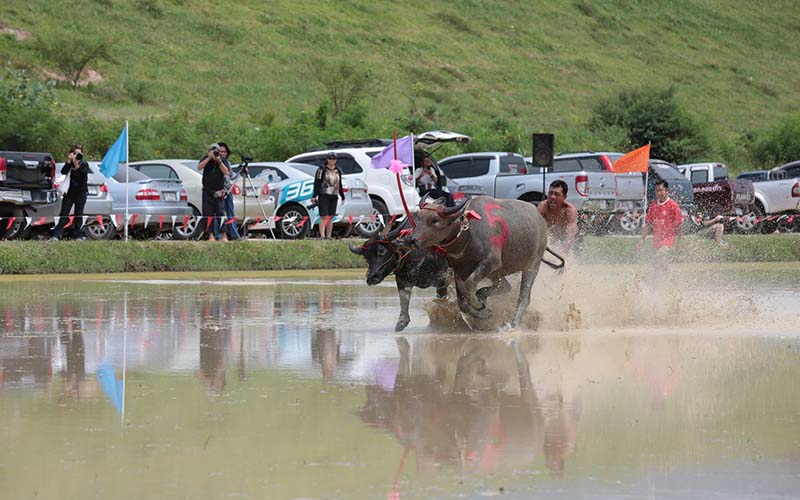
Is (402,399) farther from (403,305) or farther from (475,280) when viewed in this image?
(403,305)

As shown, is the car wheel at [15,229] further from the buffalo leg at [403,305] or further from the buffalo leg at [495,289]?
the buffalo leg at [495,289]

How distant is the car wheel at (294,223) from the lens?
2903cm

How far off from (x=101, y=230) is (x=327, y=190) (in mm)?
4343

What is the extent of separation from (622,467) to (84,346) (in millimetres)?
6502

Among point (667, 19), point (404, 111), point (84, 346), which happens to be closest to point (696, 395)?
point (84, 346)

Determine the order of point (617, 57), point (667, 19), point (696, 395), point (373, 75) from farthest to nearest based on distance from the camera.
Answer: point (667, 19) < point (617, 57) < point (373, 75) < point (696, 395)

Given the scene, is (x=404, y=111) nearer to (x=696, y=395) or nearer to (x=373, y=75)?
(x=373, y=75)

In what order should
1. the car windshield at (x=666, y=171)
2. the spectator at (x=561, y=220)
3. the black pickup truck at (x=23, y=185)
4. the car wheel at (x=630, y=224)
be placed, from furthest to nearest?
the car windshield at (x=666, y=171)
the car wheel at (x=630, y=224)
the black pickup truck at (x=23, y=185)
the spectator at (x=561, y=220)

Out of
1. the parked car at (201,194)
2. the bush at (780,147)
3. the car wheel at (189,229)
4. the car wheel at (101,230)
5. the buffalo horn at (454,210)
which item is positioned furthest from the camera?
the bush at (780,147)

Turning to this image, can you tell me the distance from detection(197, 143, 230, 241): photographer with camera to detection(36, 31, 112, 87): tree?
3672cm

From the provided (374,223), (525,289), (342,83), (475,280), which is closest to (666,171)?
(374,223)

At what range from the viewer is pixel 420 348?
13.0 metres

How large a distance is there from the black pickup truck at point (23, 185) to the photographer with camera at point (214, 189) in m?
2.80

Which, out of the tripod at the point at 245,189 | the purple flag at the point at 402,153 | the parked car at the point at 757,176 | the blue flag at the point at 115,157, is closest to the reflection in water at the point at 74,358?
the purple flag at the point at 402,153
